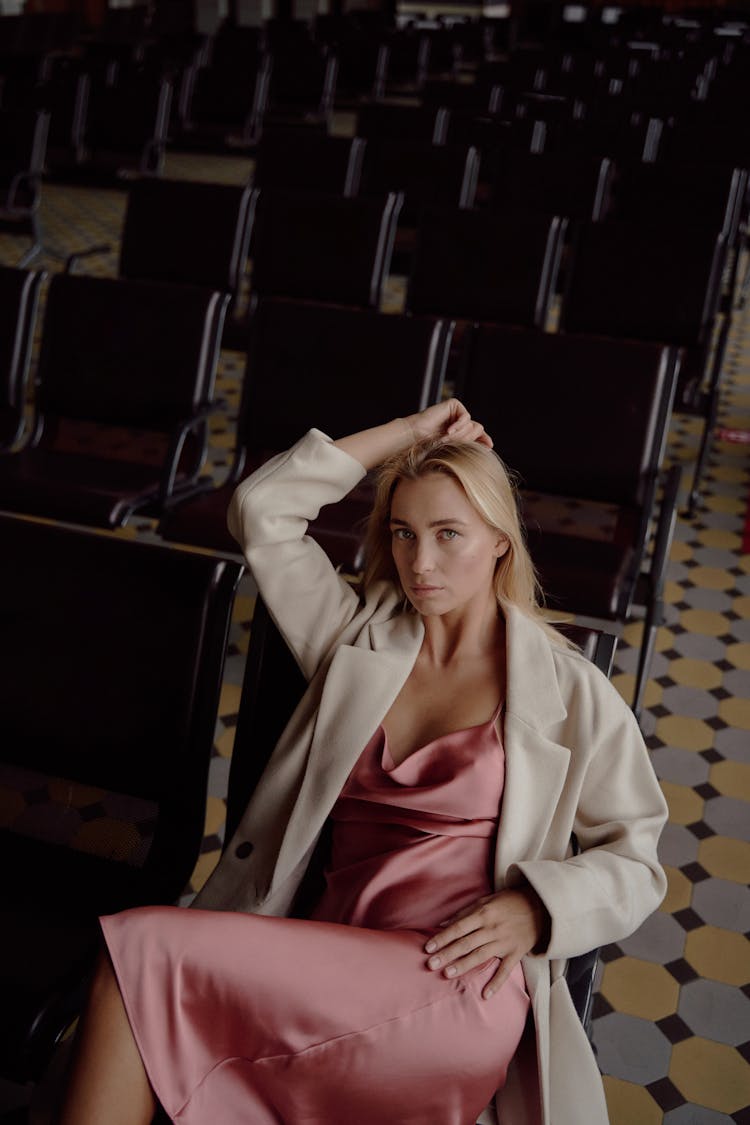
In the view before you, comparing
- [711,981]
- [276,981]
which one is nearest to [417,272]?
[711,981]

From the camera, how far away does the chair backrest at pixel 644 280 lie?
3.74 m

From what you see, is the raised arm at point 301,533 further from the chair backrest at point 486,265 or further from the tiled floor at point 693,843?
the chair backrest at point 486,265

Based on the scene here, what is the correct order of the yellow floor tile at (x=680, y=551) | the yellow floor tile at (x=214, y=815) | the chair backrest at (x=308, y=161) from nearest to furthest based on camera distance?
the yellow floor tile at (x=214, y=815), the yellow floor tile at (x=680, y=551), the chair backrest at (x=308, y=161)

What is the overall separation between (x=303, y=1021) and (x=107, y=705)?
60cm

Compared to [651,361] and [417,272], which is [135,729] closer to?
[651,361]

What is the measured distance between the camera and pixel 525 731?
152 centimetres

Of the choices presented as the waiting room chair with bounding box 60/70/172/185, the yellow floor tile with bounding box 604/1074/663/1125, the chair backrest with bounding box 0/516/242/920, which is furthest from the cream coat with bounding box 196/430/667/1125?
the waiting room chair with bounding box 60/70/172/185

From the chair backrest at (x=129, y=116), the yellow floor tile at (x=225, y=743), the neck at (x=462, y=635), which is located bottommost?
the yellow floor tile at (x=225, y=743)

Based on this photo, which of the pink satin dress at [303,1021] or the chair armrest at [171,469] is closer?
the pink satin dress at [303,1021]

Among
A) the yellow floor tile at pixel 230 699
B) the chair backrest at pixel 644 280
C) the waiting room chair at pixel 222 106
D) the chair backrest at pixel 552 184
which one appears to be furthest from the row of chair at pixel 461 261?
the waiting room chair at pixel 222 106

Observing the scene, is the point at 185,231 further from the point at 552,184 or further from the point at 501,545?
the point at 501,545

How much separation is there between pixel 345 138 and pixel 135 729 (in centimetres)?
408

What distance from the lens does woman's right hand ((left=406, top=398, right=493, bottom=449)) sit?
1.78m

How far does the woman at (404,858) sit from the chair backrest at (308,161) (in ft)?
11.7
